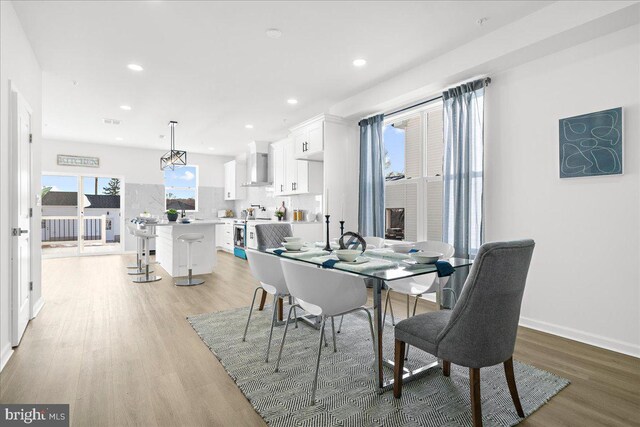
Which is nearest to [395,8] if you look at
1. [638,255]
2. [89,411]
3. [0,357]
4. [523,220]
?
[523,220]

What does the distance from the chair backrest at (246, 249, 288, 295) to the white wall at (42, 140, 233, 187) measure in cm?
739

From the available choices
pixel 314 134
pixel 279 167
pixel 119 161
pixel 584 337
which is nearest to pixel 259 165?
pixel 279 167

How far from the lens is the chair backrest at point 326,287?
1.90 meters

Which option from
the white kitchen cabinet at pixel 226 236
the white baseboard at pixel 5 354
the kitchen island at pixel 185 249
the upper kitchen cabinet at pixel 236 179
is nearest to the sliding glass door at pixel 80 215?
the white kitchen cabinet at pixel 226 236

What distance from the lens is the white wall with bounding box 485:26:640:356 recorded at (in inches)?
102

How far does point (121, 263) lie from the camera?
684 cm

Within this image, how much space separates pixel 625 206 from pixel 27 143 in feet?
17.3

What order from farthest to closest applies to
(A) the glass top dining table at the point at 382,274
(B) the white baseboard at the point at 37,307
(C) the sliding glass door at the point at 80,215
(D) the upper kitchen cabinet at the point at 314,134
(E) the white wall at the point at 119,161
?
1. (C) the sliding glass door at the point at 80,215
2. (E) the white wall at the point at 119,161
3. (D) the upper kitchen cabinet at the point at 314,134
4. (B) the white baseboard at the point at 37,307
5. (A) the glass top dining table at the point at 382,274

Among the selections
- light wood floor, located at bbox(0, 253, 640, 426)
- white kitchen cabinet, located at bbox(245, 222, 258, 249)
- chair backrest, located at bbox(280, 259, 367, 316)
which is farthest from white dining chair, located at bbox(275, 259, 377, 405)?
white kitchen cabinet, located at bbox(245, 222, 258, 249)

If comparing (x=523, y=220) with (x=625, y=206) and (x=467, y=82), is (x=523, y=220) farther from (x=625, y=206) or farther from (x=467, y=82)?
(x=467, y=82)

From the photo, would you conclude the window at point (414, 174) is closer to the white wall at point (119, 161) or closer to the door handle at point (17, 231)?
the door handle at point (17, 231)

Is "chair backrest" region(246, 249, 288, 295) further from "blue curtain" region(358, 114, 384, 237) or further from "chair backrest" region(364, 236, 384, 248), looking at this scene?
"blue curtain" region(358, 114, 384, 237)

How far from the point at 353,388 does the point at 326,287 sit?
27.5 inches

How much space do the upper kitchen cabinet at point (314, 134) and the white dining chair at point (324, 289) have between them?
3307mm
